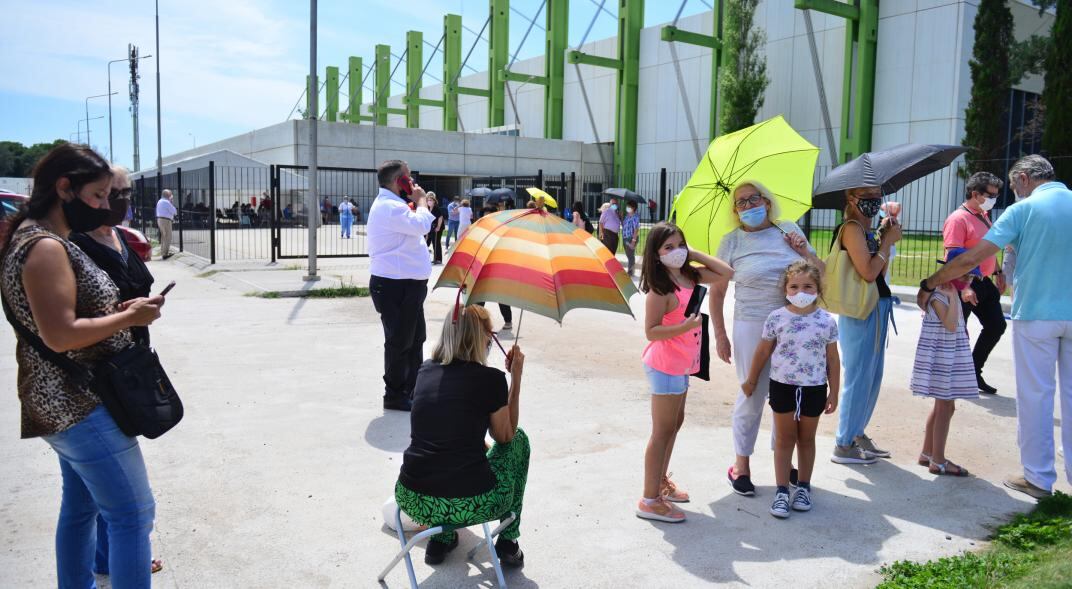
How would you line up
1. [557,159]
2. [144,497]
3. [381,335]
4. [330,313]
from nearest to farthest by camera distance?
1. [144,497]
2. [381,335]
3. [330,313]
4. [557,159]

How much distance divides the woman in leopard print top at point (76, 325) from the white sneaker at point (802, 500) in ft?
10.9

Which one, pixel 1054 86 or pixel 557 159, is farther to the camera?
pixel 557 159

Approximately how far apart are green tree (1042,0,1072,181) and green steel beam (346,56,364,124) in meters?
56.6

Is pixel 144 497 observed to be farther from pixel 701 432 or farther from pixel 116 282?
pixel 701 432

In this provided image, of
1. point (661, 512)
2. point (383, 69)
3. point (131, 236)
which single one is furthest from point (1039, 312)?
point (383, 69)

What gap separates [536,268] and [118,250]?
166cm

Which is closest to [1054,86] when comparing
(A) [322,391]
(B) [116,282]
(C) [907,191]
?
(C) [907,191]

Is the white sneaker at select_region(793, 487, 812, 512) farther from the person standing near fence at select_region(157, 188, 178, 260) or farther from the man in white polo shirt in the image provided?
the person standing near fence at select_region(157, 188, 178, 260)

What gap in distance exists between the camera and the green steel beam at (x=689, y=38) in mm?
31859

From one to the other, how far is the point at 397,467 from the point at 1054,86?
2256 centimetres

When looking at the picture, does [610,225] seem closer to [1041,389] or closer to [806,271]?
[1041,389]

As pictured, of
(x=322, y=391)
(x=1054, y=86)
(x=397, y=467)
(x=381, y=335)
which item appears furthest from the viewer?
(x=1054, y=86)

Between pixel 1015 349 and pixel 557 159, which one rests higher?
pixel 557 159

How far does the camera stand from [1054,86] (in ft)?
67.9
